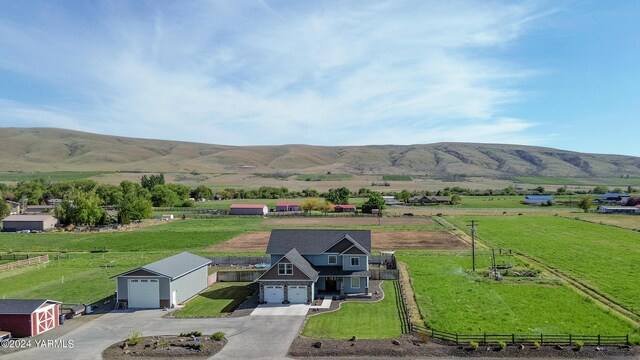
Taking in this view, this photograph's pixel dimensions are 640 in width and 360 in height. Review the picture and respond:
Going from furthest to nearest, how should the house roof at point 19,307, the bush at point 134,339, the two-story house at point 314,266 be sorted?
1. the two-story house at point 314,266
2. the house roof at point 19,307
3. the bush at point 134,339

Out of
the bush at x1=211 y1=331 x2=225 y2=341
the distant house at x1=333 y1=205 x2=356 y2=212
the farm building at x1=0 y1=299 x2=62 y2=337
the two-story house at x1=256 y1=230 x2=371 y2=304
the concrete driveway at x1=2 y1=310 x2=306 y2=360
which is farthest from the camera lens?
the distant house at x1=333 y1=205 x2=356 y2=212

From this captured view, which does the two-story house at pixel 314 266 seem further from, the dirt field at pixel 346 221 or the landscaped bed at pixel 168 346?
the dirt field at pixel 346 221

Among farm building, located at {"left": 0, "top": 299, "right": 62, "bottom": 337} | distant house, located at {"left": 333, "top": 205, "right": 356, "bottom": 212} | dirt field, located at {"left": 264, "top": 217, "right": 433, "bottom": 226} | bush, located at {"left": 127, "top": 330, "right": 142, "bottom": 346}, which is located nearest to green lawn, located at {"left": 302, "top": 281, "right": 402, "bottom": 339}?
bush, located at {"left": 127, "top": 330, "right": 142, "bottom": 346}

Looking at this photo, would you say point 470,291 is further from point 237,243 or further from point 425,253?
point 237,243

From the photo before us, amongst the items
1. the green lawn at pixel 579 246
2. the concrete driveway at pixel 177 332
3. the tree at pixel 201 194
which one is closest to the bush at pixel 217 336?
the concrete driveway at pixel 177 332

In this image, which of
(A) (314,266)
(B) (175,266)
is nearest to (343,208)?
(A) (314,266)

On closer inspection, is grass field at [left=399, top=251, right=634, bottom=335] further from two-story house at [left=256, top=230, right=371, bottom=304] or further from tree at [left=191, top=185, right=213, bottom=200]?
tree at [left=191, top=185, right=213, bottom=200]
